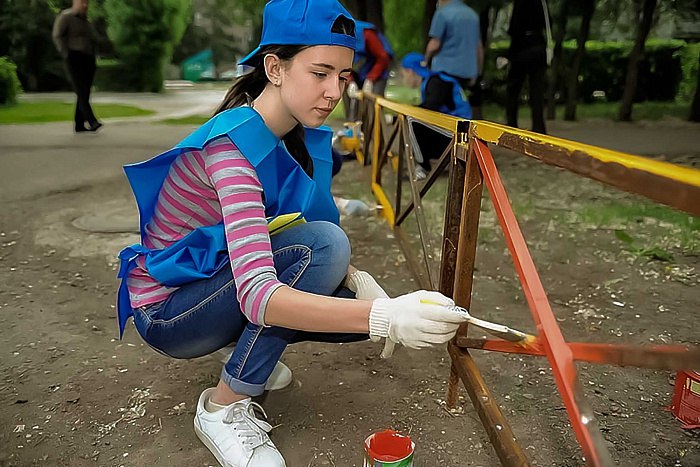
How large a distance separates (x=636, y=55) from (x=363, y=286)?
1091cm

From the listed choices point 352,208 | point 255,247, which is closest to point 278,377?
point 255,247

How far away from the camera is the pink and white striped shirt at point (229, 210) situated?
1.52 metres

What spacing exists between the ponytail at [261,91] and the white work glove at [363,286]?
1.17ft

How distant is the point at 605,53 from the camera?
50.7 feet

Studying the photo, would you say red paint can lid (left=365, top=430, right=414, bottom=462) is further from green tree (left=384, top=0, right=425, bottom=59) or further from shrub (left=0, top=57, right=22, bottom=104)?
shrub (left=0, top=57, right=22, bottom=104)

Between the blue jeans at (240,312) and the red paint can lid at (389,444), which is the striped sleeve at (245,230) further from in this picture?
the red paint can lid at (389,444)

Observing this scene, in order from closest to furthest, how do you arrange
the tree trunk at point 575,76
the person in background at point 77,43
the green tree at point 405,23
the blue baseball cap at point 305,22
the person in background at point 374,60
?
the blue baseball cap at point 305,22 < the person in background at point 374,60 < the person in background at point 77,43 < the tree trunk at point 575,76 < the green tree at point 405,23

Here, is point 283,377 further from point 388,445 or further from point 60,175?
point 60,175

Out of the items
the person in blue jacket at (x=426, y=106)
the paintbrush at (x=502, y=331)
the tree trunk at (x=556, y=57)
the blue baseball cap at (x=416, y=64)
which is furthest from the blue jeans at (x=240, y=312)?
the tree trunk at (x=556, y=57)

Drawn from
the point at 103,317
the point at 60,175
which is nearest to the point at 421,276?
the point at 103,317

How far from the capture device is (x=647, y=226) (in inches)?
171

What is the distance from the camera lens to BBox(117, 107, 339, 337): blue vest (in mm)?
1615

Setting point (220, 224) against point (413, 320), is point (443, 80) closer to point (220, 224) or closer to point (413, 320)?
point (220, 224)

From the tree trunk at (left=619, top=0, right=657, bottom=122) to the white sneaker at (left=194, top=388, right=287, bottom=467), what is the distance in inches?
435
